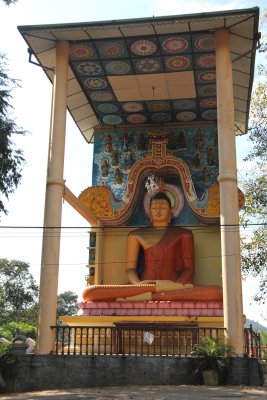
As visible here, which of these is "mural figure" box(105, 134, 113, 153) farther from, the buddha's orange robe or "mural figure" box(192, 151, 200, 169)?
the buddha's orange robe

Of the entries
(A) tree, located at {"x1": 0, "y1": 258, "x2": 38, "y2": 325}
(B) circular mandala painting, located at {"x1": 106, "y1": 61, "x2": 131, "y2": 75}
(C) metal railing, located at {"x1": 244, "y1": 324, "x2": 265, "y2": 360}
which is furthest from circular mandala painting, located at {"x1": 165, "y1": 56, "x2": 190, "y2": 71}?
(A) tree, located at {"x1": 0, "y1": 258, "x2": 38, "y2": 325}

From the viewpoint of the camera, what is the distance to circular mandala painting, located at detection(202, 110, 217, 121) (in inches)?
686

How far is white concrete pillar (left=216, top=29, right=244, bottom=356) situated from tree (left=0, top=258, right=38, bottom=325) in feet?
101

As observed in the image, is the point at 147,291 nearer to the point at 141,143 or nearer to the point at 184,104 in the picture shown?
the point at 141,143

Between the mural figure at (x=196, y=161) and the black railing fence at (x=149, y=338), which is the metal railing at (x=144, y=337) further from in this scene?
the mural figure at (x=196, y=161)

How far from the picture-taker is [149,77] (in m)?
15.4

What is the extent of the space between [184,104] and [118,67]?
117 inches

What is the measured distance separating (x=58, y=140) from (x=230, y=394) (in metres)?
6.95

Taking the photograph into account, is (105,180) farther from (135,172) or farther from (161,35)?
(161,35)

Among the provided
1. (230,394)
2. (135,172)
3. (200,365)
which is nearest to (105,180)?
(135,172)

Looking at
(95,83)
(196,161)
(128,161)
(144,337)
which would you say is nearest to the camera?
(144,337)

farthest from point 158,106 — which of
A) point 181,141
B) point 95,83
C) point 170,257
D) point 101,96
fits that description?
point 170,257

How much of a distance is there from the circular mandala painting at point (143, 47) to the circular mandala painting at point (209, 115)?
3993mm

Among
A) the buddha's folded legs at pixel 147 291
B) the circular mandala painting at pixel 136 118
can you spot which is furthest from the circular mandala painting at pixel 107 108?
the buddha's folded legs at pixel 147 291
